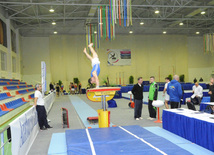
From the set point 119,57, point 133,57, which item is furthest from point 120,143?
point 133,57

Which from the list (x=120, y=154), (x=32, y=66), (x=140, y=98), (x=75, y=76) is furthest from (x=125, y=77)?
(x=120, y=154)

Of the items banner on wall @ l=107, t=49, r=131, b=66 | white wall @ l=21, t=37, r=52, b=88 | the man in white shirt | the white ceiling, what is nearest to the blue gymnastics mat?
the man in white shirt

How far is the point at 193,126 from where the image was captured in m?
4.78

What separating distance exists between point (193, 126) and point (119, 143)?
1615 millimetres

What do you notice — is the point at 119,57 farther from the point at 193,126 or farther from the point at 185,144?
the point at 185,144

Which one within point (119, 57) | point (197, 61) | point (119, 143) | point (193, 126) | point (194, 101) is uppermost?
point (119, 57)

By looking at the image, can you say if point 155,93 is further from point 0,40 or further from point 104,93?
point 0,40

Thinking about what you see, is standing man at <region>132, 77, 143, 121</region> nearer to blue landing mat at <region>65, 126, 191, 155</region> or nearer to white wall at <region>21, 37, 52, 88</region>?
blue landing mat at <region>65, 126, 191, 155</region>

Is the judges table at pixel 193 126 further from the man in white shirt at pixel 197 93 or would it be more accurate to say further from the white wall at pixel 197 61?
the white wall at pixel 197 61

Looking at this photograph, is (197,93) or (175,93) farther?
(197,93)

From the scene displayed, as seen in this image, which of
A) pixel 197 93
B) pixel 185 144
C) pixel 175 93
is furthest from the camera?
pixel 197 93

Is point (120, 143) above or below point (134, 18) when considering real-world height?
below

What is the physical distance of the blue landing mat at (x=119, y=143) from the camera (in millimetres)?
3936

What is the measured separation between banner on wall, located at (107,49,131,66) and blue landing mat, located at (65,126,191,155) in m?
23.3
